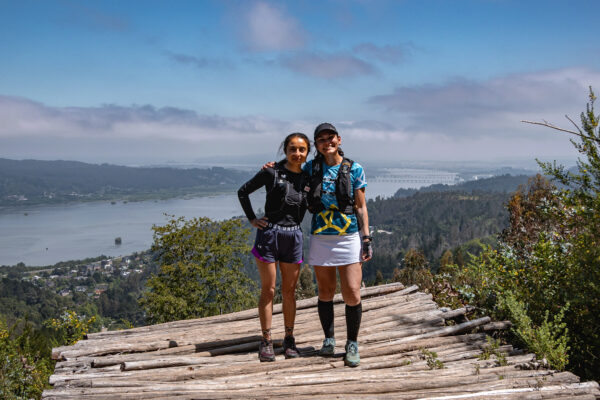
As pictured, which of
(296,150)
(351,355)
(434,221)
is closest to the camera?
(296,150)

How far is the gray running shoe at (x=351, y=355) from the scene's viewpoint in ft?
13.0

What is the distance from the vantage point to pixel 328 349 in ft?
13.8

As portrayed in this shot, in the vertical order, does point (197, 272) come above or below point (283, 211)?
below

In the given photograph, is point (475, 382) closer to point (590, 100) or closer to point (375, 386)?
point (375, 386)

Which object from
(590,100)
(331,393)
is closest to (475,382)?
(331,393)

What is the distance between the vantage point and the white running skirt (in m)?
3.78

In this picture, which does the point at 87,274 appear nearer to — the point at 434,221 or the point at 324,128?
the point at 324,128

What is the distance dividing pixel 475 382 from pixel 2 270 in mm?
141117

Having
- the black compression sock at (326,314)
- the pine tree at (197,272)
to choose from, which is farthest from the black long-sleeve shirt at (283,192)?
the pine tree at (197,272)

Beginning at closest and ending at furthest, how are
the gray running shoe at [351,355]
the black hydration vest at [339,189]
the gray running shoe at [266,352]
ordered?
the black hydration vest at [339,189], the gray running shoe at [351,355], the gray running shoe at [266,352]

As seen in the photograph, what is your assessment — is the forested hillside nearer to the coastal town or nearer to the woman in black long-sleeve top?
the coastal town

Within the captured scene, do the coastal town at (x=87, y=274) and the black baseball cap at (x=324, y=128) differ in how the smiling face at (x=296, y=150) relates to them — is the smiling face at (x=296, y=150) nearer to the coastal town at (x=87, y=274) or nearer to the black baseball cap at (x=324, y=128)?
the black baseball cap at (x=324, y=128)

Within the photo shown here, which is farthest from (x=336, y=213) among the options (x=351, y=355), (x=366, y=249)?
(x=351, y=355)

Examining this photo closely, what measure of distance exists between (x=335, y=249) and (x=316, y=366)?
1.26 m
